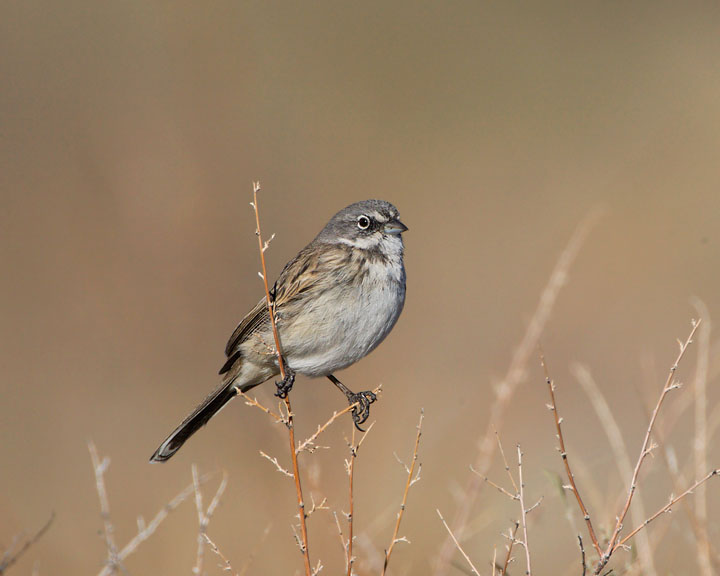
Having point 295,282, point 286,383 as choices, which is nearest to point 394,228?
point 295,282

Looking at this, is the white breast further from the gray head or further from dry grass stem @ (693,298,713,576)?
dry grass stem @ (693,298,713,576)

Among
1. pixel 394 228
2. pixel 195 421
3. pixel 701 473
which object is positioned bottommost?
pixel 701 473

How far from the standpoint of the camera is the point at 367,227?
5676 millimetres

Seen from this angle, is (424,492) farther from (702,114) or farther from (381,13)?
(381,13)

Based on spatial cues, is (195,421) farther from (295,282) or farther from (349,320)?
(349,320)

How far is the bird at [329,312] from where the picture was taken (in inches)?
208

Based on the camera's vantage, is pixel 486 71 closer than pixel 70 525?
No

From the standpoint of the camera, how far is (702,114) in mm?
17203

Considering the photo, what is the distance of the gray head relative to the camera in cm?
560

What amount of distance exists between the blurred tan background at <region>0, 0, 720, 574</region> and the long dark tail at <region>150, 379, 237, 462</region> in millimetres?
1912

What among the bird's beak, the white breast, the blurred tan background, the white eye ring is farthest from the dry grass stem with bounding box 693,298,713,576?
the blurred tan background

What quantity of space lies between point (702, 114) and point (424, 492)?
11.5 meters

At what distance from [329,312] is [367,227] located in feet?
2.24

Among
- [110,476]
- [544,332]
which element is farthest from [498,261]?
[110,476]
